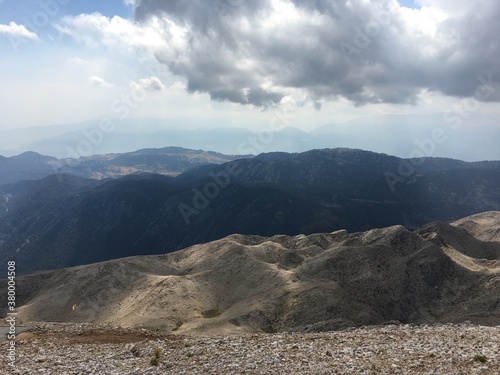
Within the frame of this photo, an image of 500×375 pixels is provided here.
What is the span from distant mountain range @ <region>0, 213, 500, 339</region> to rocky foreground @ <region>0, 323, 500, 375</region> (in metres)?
27.3

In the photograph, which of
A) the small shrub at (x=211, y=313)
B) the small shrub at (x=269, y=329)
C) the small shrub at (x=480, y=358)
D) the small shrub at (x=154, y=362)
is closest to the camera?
the small shrub at (x=480, y=358)

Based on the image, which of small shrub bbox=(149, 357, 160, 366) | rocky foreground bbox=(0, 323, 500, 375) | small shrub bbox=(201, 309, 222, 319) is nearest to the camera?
rocky foreground bbox=(0, 323, 500, 375)

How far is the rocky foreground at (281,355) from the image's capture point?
20656 millimetres

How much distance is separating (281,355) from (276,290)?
160 feet

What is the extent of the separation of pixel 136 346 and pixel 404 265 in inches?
2660

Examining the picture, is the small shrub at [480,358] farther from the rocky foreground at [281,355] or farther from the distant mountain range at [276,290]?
the distant mountain range at [276,290]

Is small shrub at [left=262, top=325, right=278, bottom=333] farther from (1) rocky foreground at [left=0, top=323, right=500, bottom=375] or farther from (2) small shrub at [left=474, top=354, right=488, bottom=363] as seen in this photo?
(2) small shrub at [left=474, top=354, right=488, bottom=363]

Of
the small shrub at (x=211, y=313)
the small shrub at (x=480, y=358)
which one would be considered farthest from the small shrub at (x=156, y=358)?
the small shrub at (x=211, y=313)

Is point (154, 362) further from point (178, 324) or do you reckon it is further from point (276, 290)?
point (276, 290)

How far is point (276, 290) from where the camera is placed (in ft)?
234

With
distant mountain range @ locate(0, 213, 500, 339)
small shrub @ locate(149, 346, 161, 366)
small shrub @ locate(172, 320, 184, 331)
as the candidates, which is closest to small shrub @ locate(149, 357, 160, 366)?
small shrub @ locate(149, 346, 161, 366)

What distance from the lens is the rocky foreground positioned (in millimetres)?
20656

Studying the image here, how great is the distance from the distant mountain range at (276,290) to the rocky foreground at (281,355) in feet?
89.5

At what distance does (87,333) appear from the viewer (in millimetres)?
35562
